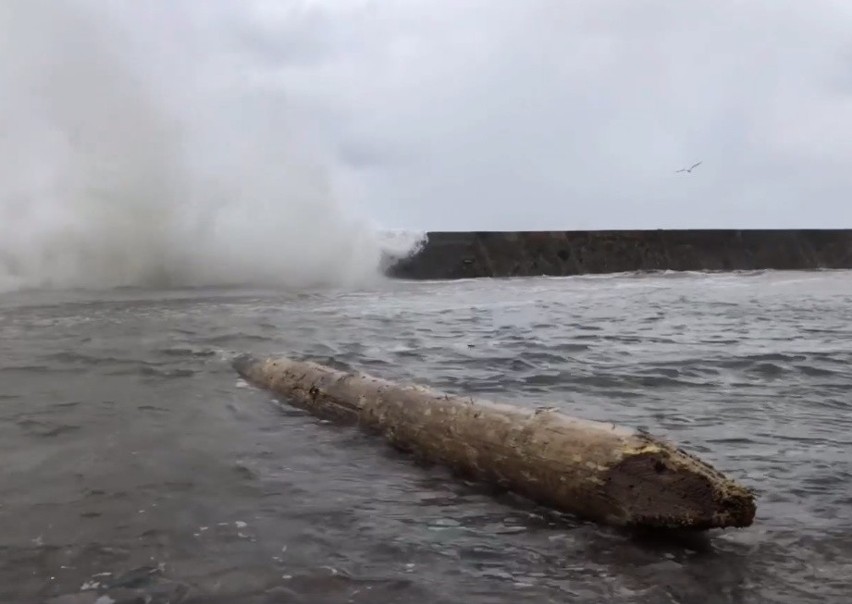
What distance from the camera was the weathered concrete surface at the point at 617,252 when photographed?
2273 centimetres

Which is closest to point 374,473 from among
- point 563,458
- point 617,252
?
point 563,458

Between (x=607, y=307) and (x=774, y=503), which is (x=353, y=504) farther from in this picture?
(x=607, y=307)

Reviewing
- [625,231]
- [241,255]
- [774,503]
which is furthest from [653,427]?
[625,231]

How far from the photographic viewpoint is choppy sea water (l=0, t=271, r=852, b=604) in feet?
8.45

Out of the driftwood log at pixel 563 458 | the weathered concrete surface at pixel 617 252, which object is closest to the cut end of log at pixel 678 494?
the driftwood log at pixel 563 458

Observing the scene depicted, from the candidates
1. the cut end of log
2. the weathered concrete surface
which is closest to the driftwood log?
the cut end of log

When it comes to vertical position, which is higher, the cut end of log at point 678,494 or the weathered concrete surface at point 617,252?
the weathered concrete surface at point 617,252

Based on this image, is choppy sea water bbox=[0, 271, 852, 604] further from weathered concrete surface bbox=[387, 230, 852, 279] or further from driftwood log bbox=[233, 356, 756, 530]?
weathered concrete surface bbox=[387, 230, 852, 279]

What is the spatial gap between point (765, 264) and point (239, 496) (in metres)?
24.6

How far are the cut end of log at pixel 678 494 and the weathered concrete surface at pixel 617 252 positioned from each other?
19153mm

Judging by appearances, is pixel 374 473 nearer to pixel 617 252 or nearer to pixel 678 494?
pixel 678 494

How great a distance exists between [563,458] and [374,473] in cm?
101

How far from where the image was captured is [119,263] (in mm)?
17422

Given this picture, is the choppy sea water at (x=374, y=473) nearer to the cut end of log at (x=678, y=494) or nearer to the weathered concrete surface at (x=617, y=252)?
the cut end of log at (x=678, y=494)
